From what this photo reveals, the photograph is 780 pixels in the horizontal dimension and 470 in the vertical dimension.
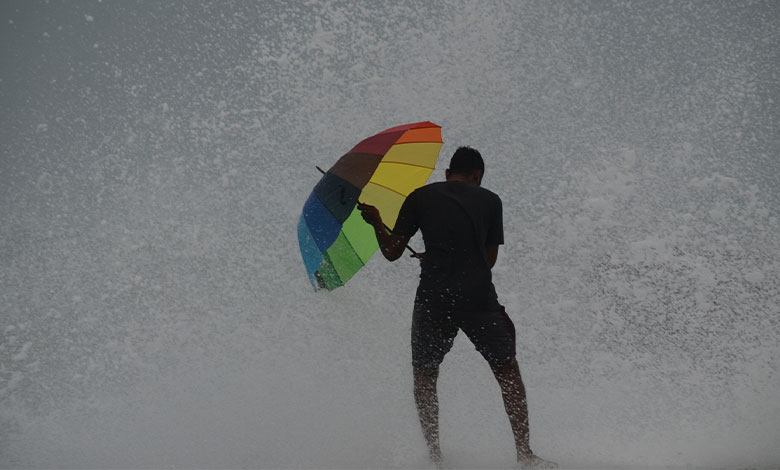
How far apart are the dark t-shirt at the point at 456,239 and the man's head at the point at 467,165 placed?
2.3 inches

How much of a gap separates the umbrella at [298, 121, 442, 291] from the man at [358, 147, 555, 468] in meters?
0.17

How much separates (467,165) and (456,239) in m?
0.31

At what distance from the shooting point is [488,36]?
700cm

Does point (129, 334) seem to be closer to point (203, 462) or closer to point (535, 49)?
point (203, 462)

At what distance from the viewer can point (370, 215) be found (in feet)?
9.04

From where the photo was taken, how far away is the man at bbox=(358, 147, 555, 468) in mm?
2654

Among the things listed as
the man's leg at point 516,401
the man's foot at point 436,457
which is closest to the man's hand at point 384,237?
the man's leg at point 516,401

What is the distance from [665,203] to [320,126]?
3178mm

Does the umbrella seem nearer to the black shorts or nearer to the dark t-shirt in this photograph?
the dark t-shirt

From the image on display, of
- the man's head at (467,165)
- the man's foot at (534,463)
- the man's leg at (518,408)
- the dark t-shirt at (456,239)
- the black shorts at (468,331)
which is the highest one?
the man's head at (467,165)

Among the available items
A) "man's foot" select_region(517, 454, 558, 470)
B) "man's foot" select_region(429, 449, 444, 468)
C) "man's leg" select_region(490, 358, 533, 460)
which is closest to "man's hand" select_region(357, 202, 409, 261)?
→ "man's leg" select_region(490, 358, 533, 460)

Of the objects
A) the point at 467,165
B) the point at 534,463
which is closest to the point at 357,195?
the point at 467,165

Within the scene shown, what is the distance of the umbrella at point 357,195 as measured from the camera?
2.85 m

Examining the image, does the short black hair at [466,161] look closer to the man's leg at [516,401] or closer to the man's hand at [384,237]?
the man's hand at [384,237]
